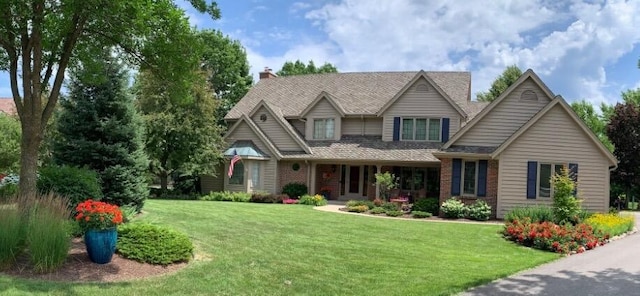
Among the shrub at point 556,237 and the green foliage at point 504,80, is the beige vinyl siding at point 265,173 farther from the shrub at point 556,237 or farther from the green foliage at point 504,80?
the green foliage at point 504,80

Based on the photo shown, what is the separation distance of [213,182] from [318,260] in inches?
838

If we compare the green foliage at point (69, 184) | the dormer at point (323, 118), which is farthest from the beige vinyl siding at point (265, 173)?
the green foliage at point (69, 184)

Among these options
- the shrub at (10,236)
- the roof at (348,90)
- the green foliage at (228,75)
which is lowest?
the shrub at (10,236)

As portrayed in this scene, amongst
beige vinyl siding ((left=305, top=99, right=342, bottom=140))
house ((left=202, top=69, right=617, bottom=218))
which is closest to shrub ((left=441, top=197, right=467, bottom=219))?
house ((left=202, top=69, right=617, bottom=218))

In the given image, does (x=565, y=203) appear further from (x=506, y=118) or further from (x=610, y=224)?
(x=506, y=118)

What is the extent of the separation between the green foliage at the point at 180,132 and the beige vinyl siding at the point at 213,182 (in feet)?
5.19

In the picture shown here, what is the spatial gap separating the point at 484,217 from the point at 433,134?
25.2ft

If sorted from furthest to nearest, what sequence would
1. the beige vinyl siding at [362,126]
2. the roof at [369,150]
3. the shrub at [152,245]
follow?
the beige vinyl siding at [362,126]
the roof at [369,150]
the shrub at [152,245]

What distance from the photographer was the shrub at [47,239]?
759 centimetres

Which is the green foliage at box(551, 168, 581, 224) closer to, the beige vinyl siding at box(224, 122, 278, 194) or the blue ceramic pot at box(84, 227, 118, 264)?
the blue ceramic pot at box(84, 227, 118, 264)

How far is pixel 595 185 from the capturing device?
69.8 ft

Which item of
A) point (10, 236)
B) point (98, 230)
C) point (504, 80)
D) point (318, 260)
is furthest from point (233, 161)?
point (504, 80)

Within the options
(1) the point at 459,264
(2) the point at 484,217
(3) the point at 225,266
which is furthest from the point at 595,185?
(3) the point at 225,266

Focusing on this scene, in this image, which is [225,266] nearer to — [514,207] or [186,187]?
[514,207]
